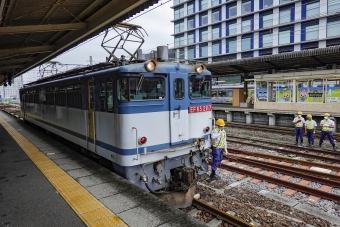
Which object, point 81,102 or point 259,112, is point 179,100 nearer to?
point 81,102

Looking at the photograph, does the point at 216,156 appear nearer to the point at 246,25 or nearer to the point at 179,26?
the point at 246,25

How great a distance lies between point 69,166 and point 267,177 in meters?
5.71

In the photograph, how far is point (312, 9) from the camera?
3816cm

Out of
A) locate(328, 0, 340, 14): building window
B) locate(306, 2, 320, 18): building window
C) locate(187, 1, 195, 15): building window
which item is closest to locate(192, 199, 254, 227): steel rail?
locate(328, 0, 340, 14): building window

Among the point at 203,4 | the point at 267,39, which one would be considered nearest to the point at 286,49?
the point at 267,39

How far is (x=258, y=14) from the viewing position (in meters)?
44.2

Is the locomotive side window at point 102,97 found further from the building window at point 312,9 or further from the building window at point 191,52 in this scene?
the building window at point 191,52

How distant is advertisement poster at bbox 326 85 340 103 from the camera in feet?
55.0

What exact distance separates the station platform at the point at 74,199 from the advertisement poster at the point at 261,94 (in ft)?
57.1

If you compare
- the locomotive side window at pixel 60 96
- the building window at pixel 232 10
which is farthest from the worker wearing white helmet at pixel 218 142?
the building window at pixel 232 10

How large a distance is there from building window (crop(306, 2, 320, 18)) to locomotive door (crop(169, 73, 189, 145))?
40613 mm

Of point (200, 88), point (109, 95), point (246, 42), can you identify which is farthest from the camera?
point (246, 42)

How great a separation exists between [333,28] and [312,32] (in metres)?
2.81

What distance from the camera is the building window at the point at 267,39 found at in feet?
142
